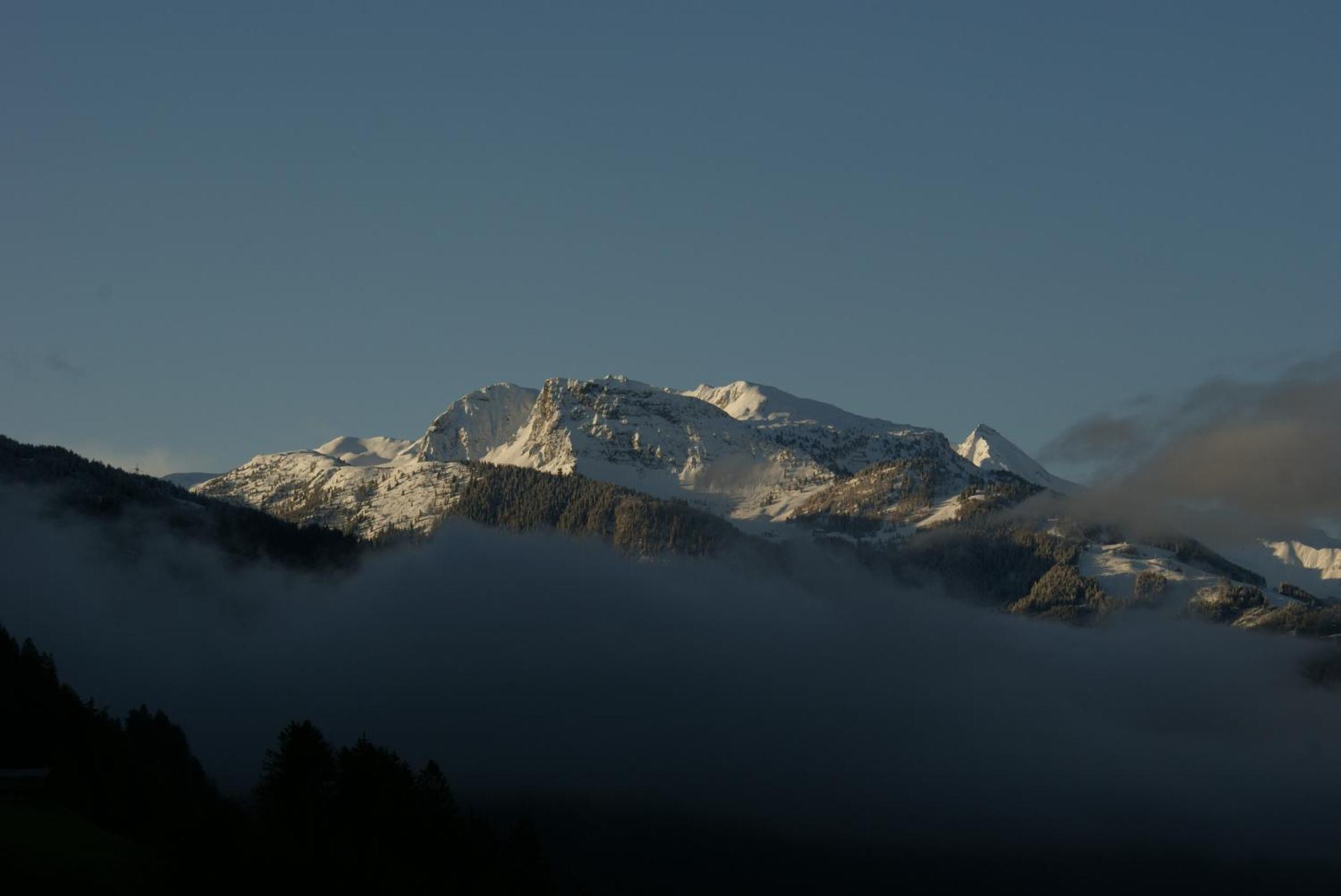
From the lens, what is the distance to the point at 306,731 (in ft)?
600

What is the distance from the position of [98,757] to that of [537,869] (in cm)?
4548

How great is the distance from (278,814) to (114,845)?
60.4ft

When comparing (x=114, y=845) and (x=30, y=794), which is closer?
(x=114, y=845)

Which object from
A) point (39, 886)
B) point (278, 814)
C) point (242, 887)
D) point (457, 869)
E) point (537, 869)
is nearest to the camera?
point (39, 886)

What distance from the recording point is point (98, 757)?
197 metres

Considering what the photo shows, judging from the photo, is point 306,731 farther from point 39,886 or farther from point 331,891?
point 39,886

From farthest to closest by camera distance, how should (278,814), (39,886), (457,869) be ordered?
(457,869)
(278,814)
(39,886)

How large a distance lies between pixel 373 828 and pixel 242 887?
110 ft

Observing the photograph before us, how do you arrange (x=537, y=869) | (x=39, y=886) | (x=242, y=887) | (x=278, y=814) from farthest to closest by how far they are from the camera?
(x=537, y=869) < (x=278, y=814) < (x=242, y=887) < (x=39, y=886)

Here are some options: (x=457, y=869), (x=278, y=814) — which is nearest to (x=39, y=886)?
(x=278, y=814)

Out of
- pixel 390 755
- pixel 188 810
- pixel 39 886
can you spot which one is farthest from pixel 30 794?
pixel 39 886

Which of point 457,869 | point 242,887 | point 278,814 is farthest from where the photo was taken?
point 457,869

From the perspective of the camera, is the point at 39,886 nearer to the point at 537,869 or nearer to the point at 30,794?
the point at 30,794

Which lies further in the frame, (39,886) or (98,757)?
(98,757)
